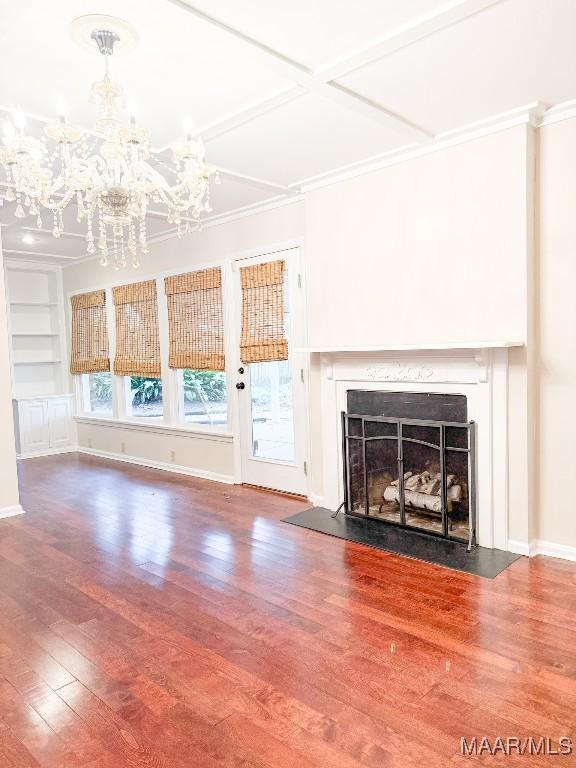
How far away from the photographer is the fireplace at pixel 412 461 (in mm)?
3619

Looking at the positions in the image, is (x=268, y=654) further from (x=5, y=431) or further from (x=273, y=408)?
(x=5, y=431)

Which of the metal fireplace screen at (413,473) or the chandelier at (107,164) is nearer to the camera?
the chandelier at (107,164)

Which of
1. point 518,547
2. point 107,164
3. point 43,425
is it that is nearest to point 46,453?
point 43,425

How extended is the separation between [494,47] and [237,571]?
10.1ft

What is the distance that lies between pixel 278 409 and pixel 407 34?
3320 millimetres

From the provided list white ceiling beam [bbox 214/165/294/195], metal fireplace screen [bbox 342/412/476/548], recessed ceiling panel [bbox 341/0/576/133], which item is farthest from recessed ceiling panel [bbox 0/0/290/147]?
metal fireplace screen [bbox 342/412/476/548]

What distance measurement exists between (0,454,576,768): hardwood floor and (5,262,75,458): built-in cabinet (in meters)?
3.58

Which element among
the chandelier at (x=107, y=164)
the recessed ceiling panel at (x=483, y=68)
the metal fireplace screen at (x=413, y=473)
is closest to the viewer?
the recessed ceiling panel at (x=483, y=68)

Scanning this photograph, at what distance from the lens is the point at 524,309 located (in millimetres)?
3270

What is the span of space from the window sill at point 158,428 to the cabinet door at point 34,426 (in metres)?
0.44

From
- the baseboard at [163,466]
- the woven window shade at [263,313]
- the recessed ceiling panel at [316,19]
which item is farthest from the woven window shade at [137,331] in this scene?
the recessed ceiling panel at [316,19]

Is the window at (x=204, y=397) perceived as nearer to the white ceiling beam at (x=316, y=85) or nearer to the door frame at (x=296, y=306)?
the door frame at (x=296, y=306)

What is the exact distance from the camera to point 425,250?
3719mm

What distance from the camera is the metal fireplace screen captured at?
3.62m
